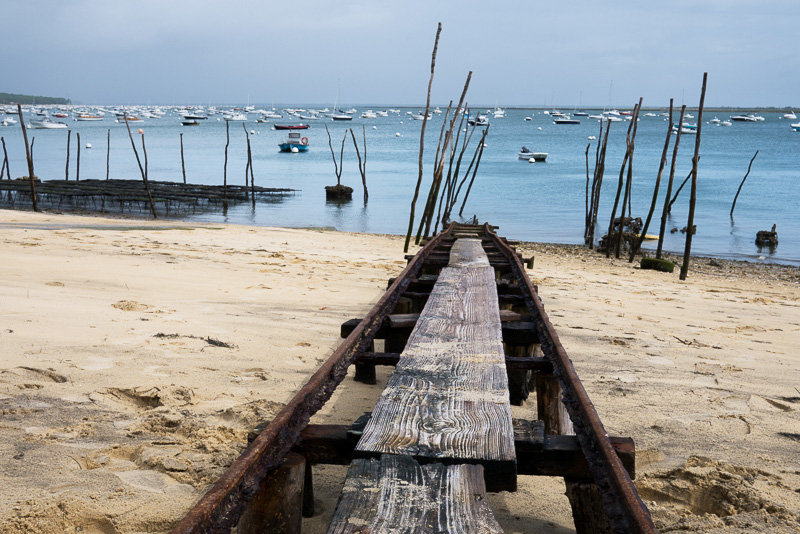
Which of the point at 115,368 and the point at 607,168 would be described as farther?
the point at 607,168

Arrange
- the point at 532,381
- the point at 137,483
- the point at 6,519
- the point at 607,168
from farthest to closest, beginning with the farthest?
the point at 607,168 → the point at 532,381 → the point at 137,483 → the point at 6,519

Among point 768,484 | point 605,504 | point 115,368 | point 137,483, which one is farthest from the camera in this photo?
point 115,368

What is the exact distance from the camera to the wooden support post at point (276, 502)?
1.98 meters

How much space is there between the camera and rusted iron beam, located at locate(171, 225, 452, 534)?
1.61 m

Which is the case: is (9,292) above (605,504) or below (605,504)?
below

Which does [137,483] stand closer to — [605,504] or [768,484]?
[605,504]

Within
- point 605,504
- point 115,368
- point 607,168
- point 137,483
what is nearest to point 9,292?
point 115,368

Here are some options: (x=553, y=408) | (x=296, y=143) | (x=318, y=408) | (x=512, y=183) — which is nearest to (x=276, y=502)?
(x=318, y=408)

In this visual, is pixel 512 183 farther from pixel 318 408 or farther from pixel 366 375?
pixel 318 408

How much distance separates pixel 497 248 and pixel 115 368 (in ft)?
16.1

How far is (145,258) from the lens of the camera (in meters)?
8.49

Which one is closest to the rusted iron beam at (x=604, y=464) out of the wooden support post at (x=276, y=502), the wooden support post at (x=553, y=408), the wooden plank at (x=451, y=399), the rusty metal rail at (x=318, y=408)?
the rusty metal rail at (x=318, y=408)

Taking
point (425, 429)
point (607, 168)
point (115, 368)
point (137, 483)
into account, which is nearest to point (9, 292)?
point (115, 368)

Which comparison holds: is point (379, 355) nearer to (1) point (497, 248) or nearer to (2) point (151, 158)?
(1) point (497, 248)
